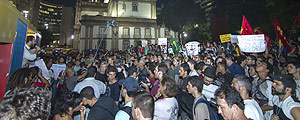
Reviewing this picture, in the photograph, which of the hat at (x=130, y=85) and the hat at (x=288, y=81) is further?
the hat at (x=130, y=85)

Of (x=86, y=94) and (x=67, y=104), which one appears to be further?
(x=86, y=94)

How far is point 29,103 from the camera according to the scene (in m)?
1.26

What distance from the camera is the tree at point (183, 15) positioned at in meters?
29.9

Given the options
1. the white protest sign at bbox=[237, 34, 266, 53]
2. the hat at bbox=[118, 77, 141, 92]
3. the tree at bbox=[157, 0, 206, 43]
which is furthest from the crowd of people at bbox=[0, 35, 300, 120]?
the tree at bbox=[157, 0, 206, 43]

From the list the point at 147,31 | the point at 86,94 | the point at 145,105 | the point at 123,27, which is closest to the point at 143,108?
the point at 145,105

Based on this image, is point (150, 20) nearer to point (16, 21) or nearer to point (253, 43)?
point (253, 43)

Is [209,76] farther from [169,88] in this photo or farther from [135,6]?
[135,6]

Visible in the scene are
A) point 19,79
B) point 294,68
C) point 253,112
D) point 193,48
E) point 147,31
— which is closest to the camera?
point 253,112

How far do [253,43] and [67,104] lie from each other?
7804 mm

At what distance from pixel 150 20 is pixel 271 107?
131 feet

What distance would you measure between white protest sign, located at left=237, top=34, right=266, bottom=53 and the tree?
2392 cm

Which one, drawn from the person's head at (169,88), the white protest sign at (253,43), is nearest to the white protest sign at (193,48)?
the white protest sign at (253,43)

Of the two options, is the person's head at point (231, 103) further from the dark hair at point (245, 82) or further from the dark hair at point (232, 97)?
the dark hair at point (245, 82)

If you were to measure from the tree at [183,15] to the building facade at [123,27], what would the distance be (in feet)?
23.1
